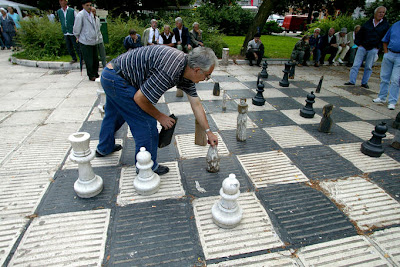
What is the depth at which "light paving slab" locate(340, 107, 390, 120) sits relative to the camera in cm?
463

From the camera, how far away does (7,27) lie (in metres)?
11.2

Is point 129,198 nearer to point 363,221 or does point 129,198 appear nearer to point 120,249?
point 120,249

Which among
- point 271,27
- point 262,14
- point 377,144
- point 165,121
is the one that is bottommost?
point 377,144

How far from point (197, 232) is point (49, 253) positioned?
3.90 feet

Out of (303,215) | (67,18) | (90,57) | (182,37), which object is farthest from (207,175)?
(67,18)

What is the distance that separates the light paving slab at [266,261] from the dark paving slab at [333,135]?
91.3 inches

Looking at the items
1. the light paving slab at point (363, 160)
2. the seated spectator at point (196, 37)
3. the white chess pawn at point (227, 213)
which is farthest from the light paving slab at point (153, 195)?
→ the seated spectator at point (196, 37)

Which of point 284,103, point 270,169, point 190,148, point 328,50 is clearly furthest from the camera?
point 328,50

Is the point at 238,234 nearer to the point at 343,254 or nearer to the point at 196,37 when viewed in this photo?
the point at 343,254

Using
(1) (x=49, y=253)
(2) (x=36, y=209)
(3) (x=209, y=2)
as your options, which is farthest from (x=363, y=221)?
(3) (x=209, y=2)

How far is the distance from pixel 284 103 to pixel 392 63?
2.43m

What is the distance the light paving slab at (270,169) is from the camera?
273cm

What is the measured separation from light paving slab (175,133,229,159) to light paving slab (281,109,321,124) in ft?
5.64

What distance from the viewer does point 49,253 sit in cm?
182
